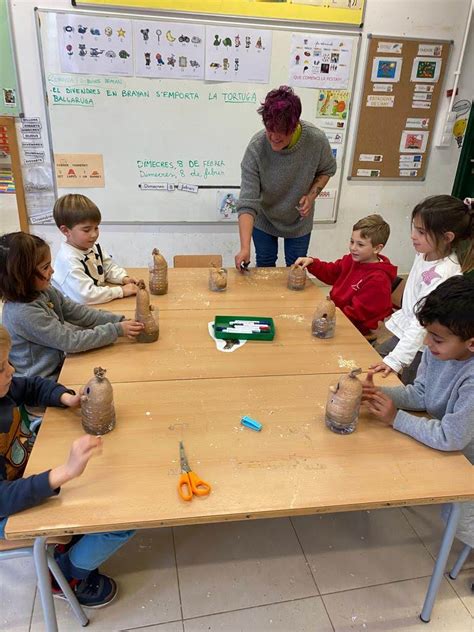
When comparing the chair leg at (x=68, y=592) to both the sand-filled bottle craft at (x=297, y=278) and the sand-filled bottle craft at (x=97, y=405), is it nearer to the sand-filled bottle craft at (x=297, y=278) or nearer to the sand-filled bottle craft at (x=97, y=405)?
the sand-filled bottle craft at (x=97, y=405)

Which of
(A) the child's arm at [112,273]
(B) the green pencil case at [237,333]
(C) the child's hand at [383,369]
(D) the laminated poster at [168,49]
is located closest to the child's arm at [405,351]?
(C) the child's hand at [383,369]

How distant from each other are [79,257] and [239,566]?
53.2 inches

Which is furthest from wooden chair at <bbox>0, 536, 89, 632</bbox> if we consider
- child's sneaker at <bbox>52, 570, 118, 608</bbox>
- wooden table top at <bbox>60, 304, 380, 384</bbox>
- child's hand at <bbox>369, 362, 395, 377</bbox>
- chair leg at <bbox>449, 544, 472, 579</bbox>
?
chair leg at <bbox>449, 544, 472, 579</bbox>

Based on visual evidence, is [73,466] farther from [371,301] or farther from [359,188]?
[359,188]

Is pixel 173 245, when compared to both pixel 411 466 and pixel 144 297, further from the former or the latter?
pixel 411 466

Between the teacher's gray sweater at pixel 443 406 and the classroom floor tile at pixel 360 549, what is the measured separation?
0.33 metres

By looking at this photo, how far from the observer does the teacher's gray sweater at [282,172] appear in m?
2.23

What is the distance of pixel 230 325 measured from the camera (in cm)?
167

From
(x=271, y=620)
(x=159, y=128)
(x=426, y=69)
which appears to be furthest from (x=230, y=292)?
(x=426, y=69)

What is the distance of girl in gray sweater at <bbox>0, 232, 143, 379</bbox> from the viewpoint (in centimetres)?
134

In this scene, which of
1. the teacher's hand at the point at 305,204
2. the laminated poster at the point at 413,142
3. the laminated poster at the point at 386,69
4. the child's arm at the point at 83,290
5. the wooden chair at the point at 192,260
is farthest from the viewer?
the laminated poster at the point at 413,142

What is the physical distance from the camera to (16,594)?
1433 mm

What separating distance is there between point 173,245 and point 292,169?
154 centimetres

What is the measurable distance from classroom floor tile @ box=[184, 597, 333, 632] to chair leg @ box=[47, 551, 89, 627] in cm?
31
